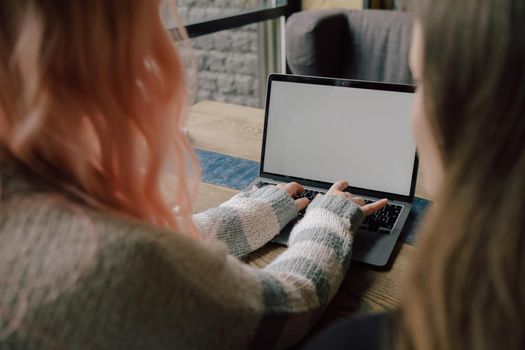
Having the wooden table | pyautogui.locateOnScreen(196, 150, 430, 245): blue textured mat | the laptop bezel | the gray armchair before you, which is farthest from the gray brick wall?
the laptop bezel

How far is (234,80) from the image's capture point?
117 inches

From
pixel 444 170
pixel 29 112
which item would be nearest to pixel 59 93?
pixel 29 112

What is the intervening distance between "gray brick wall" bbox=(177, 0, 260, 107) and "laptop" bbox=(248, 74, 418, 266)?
5.82 ft

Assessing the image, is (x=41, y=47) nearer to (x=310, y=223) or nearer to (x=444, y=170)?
(x=444, y=170)

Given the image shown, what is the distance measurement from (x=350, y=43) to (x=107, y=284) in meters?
2.00

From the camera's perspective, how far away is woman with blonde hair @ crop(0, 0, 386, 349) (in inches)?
18.5

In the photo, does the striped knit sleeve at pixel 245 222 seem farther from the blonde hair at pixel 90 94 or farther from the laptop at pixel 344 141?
the blonde hair at pixel 90 94

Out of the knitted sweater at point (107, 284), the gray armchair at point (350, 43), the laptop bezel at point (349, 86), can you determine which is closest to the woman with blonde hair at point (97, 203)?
the knitted sweater at point (107, 284)

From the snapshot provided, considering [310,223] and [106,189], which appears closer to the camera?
[106,189]

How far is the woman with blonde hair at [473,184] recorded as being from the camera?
1.24 feet

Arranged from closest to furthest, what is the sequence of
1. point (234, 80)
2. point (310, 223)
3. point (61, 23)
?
point (61, 23)
point (310, 223)
point (234, 80)

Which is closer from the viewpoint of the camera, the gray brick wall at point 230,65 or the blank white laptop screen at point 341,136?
the blank white laptop screen at point 341,136

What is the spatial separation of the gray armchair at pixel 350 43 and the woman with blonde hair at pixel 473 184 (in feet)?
5.76

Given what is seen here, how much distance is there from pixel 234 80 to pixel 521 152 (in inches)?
105
